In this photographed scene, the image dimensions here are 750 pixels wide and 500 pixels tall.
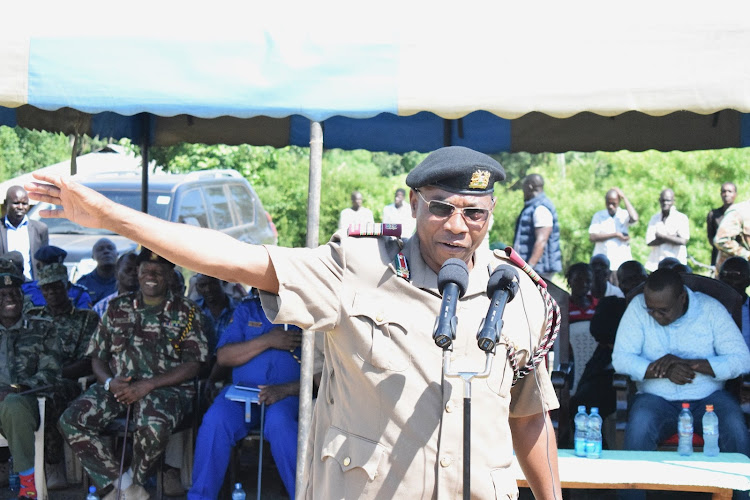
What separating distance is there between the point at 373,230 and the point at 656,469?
8.73 feet

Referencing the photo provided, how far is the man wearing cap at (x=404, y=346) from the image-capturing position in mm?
2436

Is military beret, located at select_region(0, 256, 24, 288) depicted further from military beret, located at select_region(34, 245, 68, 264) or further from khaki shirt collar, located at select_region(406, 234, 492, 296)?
khaki shirt collar, located at select_region(406, 234, 492, 296)

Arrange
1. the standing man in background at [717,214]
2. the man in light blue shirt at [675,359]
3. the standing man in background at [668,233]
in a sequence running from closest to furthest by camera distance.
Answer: the man in light blue shirt at [675,359] < the standing man in background at [717,214] < the standing man in background at [668,233]

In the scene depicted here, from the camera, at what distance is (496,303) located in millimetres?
2277

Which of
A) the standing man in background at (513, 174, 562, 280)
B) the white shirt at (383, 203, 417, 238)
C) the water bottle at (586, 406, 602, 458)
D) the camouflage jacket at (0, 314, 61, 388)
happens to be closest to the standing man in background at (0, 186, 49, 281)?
the camouflage jacket at (0, 314, 61, 388)

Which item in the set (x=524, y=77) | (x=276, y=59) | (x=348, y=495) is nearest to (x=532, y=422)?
(x=348, y=495)

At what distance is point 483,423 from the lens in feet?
8.23

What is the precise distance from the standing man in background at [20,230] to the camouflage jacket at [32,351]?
2.91m

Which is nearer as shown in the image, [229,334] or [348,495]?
[348,495]

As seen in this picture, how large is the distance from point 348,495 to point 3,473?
4347mm

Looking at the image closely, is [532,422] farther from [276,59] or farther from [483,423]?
[276,59]

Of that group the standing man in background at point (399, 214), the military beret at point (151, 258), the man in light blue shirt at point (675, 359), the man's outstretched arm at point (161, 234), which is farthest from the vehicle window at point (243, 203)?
the man's outstretched arm at point (161, 234)

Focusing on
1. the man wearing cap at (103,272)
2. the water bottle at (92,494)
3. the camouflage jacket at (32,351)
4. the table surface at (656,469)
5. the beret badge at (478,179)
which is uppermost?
the beret badge at (478,179)

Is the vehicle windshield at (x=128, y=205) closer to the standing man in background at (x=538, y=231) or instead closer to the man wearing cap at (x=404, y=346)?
→ the standing man in background at (x=538, y=231)
